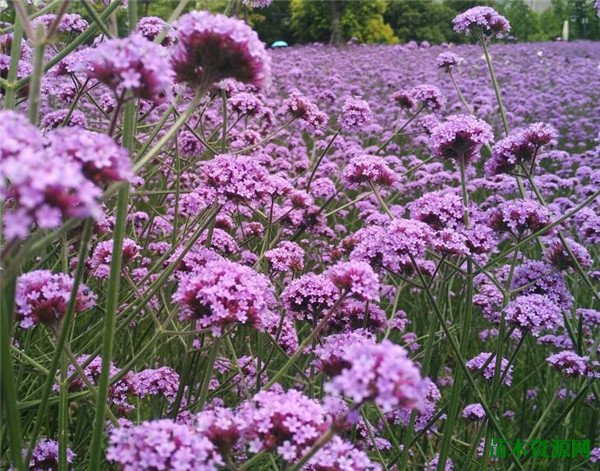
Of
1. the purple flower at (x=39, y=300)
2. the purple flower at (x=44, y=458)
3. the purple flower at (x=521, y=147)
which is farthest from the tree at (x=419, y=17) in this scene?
→ the purple flower at (x=39, y=300)

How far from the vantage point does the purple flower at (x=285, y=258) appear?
2244 millimetres

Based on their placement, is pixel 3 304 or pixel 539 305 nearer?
pixel 3 304

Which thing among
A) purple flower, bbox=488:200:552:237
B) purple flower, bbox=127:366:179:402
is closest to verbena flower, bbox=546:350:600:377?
purple flower, bbox=488:200:552:237

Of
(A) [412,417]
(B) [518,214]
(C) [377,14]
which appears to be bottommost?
(A) [412,417]

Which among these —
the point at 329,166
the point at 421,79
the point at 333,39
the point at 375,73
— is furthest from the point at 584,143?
the point at 333,39

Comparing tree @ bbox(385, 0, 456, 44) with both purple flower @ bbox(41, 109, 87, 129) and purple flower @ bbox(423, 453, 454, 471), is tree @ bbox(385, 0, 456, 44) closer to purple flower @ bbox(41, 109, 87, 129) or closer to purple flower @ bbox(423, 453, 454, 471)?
purple flower @ bbox(41, 109, 87, 129)

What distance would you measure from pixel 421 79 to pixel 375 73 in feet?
2.69

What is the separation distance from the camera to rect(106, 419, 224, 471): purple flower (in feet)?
3.28

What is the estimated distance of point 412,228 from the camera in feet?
6.23

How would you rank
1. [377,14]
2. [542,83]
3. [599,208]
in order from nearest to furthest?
1. [599,208]
2. [542,83]
3. [377,14]

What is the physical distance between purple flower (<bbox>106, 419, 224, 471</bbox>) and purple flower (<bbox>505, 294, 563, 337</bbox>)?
1172 millimetres

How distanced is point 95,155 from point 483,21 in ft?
7.83

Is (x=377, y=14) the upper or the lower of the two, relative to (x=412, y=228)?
upper

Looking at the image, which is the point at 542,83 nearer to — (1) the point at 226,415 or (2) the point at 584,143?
(2) the point at 584,143
